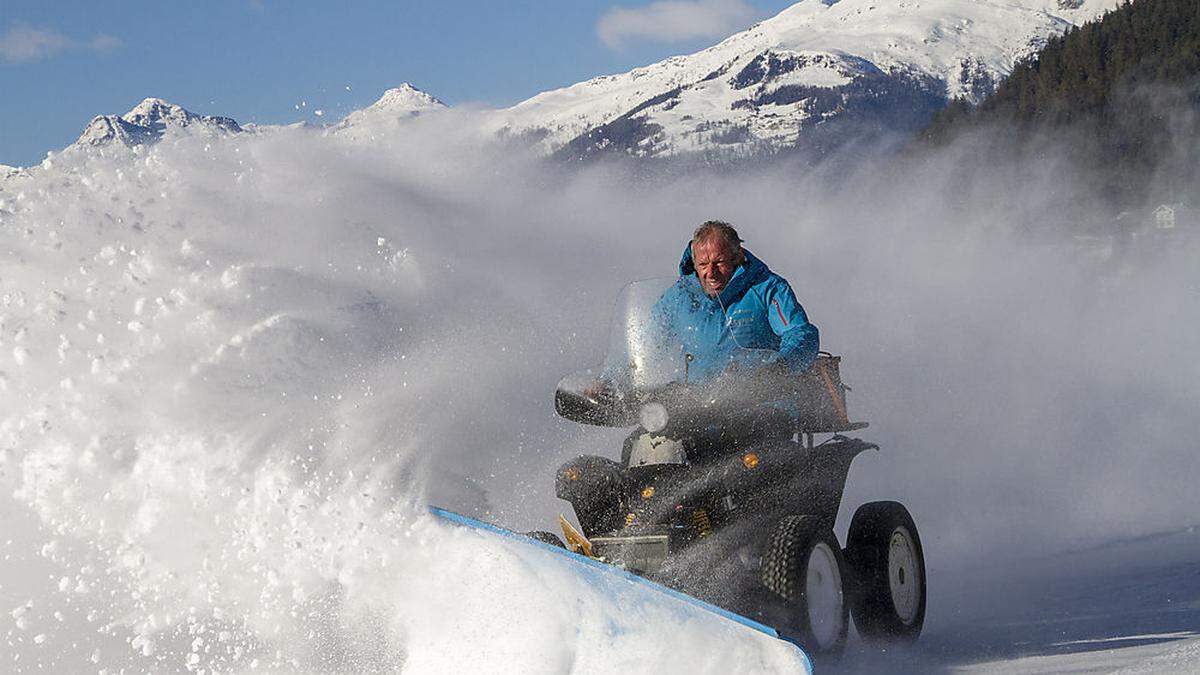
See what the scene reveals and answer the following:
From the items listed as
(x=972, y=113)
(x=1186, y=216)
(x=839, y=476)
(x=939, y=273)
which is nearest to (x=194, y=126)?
(x=839, y=476)

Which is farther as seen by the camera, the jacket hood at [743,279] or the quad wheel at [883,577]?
the jacket hood at [743,279]

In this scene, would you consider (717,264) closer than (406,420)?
Yes

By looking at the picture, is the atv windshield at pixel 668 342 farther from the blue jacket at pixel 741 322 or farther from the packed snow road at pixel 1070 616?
the packed snow road at pixel 1070 616

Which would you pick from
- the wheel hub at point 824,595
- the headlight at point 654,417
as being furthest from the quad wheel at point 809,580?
the headlight at point 654,417

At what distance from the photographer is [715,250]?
706 cm

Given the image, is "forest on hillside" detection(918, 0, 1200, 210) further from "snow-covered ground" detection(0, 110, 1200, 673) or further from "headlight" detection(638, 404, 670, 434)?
"headlight" detection(638, 404, 670, 434)

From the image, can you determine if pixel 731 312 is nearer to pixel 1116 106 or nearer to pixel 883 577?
pixel 883 577

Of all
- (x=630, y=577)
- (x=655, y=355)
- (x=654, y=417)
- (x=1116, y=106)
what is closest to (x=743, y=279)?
(x=655, y=355)

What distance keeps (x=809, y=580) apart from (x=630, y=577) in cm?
107

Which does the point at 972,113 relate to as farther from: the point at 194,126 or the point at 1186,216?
the point at 194,126

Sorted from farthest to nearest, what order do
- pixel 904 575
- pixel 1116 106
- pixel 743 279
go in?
1. pixel 1116 106
2. pixel 904 575
3. pixel 743 279

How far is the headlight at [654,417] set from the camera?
6.27 metres

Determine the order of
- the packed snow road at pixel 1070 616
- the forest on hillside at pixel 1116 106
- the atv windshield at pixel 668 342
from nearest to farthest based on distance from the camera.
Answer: the packed snow road at pixel 1070 616 < the atv windshield at pixel 668 342 < the forest on hillside at pixel 1116 106

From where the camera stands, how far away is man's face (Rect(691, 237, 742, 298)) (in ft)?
23.1
